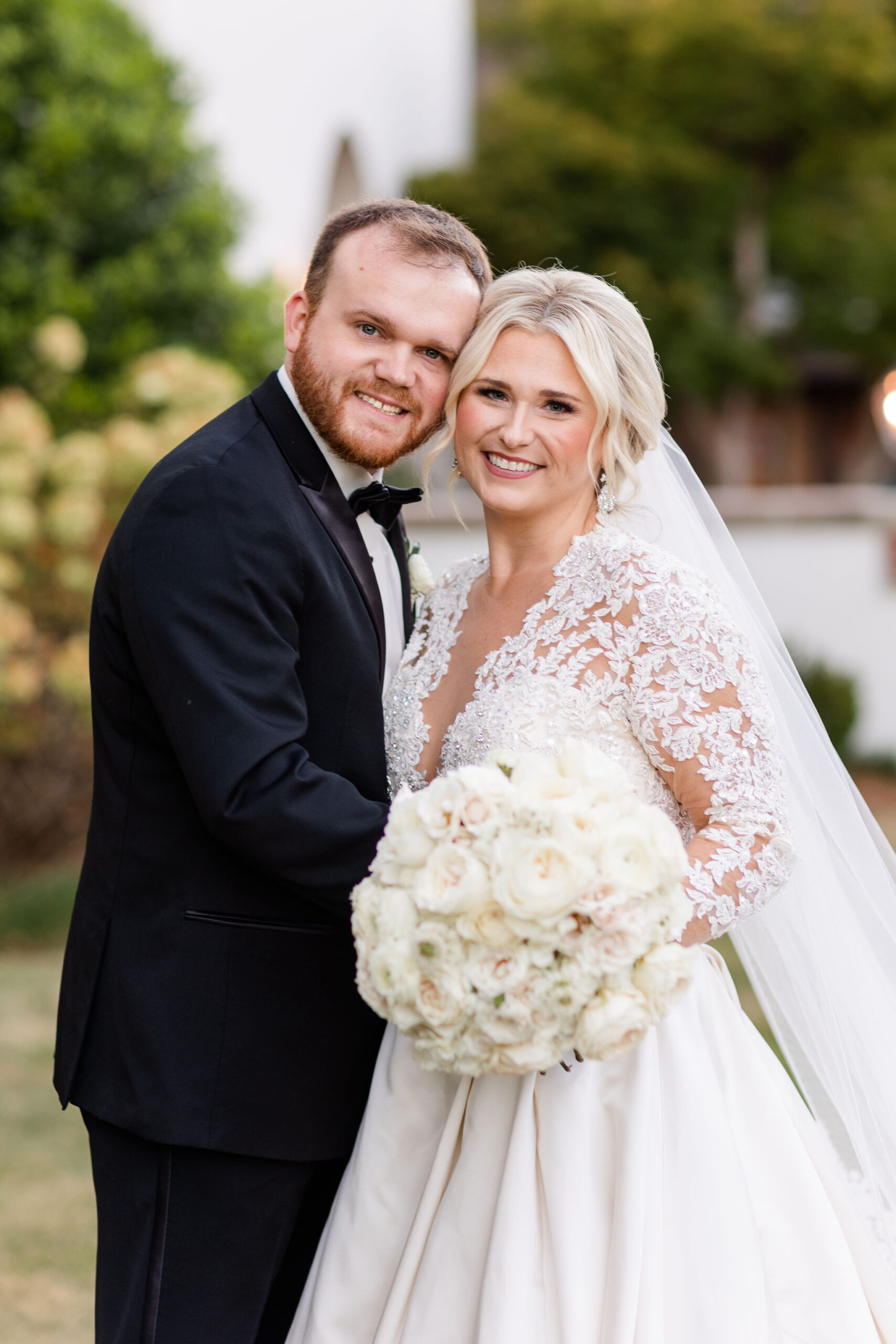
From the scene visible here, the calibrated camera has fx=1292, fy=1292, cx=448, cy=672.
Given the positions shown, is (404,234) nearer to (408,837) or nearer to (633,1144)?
(408,837)

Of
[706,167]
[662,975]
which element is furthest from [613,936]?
[706,167]

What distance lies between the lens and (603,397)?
253cm

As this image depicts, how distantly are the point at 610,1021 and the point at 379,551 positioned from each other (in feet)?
4.12

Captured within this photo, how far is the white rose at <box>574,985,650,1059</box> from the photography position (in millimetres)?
1823

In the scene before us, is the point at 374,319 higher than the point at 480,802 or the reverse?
higher

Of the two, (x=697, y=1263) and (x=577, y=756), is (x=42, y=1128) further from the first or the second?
(x=577, y=756)

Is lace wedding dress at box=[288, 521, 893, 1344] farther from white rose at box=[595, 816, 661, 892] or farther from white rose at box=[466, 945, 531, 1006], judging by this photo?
white rose at box=[466, 945, 531, 1006]

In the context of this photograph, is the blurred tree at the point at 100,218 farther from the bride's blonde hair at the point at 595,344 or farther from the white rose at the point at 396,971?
the white rose at the point at 396,971

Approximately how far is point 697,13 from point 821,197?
152 inches

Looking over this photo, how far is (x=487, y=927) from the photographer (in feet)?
5.97

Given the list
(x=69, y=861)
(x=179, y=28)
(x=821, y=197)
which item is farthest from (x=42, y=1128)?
(x=821, y=197)

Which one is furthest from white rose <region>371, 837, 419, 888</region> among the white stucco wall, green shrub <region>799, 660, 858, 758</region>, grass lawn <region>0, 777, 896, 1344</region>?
green shrub <region>799, 660, 858, 758</region>

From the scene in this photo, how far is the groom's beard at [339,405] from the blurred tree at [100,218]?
14.7 ft

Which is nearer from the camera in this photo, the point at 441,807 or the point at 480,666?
the point at 441,807
